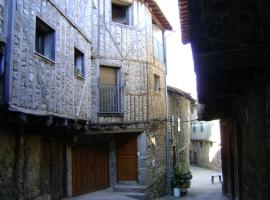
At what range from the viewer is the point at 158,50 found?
18062mm

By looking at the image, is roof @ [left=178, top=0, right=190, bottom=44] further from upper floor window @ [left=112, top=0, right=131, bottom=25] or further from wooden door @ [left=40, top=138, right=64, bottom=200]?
wooden door @ [left=40, top=138, right=64, bottom=200]

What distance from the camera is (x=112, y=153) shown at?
15562mm

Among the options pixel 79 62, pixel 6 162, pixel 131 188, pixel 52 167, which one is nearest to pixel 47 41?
pixel 79 62

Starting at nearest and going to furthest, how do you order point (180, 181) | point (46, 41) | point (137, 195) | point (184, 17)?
1. point (184, 17)
2. point (46, 41)
3. point (137, 195)
4. point (180, 181)

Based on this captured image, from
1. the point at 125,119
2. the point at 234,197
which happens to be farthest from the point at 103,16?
the point at 234,197

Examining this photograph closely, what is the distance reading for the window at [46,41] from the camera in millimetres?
9707

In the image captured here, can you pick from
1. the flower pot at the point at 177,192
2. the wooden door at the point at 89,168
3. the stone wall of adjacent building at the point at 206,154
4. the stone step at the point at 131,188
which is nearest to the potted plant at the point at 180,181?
the flower pot at the point at 177,192

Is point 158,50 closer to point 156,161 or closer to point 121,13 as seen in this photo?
point 121,13

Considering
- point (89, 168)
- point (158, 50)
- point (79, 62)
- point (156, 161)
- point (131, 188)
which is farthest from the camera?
point (158, 50)

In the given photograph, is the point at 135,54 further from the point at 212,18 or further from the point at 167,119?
the point at 212,18

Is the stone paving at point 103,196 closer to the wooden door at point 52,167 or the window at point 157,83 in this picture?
the wooden door at point 52,167

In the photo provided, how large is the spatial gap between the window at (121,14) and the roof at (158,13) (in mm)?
999

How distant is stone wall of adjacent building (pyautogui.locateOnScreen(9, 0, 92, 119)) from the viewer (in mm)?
7930

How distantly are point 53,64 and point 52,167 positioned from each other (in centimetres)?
367
